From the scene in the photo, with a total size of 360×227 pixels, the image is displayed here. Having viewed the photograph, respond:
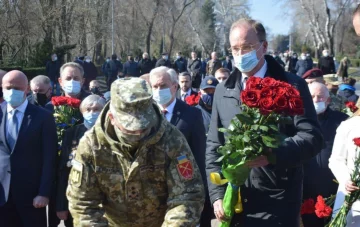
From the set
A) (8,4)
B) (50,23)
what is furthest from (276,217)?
(50,23)

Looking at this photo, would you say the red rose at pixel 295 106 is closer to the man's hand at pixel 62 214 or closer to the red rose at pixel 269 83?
the red rose at pixel 269 83

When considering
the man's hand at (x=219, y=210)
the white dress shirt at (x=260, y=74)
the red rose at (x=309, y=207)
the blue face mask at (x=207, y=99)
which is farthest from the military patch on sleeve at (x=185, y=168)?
the blue face mask at (x=207, y=99)

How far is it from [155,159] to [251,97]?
65 cm

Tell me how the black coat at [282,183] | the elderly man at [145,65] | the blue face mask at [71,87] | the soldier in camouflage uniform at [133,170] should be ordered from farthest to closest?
the elderly man at [145,65] → the blue face mask at [71,87] → the black coat at [282,183] → the soldier in camouflage uniform at [133,170]

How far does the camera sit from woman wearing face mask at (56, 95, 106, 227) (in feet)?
16.6

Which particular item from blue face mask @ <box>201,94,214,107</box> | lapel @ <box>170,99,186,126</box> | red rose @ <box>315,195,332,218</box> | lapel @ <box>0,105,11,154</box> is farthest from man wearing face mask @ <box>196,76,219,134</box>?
red rose @ <box>315,195,332,218</box>

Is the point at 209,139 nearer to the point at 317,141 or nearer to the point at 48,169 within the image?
the point at 317,141

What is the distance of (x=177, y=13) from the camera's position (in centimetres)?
5088

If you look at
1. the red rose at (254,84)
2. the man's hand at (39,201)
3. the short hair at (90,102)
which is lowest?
the man's hand at (39,201)

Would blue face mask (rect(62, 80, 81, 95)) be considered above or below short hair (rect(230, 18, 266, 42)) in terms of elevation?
below

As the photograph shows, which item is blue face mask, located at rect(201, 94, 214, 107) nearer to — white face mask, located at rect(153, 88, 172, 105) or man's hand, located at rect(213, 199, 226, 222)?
white face mask, located at rect(153, 88, 172, 105)

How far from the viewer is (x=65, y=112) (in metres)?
5.54

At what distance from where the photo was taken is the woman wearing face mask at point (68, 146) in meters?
5.07

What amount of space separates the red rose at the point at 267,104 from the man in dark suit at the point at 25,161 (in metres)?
2.70
